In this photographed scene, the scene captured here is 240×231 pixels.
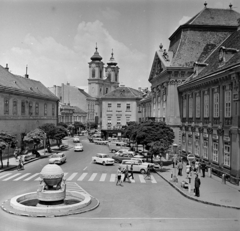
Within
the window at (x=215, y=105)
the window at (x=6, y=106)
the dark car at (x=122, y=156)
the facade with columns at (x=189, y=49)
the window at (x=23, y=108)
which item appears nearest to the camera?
the window at (x=215, y=105)

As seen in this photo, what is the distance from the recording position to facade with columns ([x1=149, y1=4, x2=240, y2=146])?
45.7 meters

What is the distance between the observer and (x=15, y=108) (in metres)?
51.4

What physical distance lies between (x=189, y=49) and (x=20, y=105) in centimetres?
2535

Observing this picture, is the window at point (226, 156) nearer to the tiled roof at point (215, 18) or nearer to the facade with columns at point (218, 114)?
the facade with columns at point (218, 114)

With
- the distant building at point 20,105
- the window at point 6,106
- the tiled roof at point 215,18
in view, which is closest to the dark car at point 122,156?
the distant building at point 20,105

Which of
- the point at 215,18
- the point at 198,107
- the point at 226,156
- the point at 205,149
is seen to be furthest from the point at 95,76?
the point at 226,156

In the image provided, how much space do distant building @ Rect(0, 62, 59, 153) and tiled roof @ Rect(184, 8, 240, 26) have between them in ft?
84.7

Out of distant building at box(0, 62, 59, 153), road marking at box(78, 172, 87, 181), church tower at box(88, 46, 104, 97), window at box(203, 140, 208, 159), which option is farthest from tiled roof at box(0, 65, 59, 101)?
church tower at box(88, 46, 104, 97)

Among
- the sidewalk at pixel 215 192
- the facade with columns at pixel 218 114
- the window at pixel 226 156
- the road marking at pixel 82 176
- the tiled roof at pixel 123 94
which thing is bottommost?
the road marking at pixel 82 176

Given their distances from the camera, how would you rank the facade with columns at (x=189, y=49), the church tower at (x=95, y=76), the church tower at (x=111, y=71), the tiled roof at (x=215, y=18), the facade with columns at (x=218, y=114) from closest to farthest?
the facade with columns at (x=218, y=114) < the facade with columns at (x=189, y=49) < the tiled roof at (x=215, y=18) < the church tower at (x=95, y=76) < the church tower at (x=111, y=71)

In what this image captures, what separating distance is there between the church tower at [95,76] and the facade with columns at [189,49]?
10250 cm

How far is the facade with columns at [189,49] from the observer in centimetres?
4566

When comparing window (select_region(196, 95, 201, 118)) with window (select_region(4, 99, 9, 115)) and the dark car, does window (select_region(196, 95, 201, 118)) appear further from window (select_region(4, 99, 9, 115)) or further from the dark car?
window (select_region(4, 99, 9, 115))

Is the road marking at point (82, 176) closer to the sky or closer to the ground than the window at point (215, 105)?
closer to the ground
